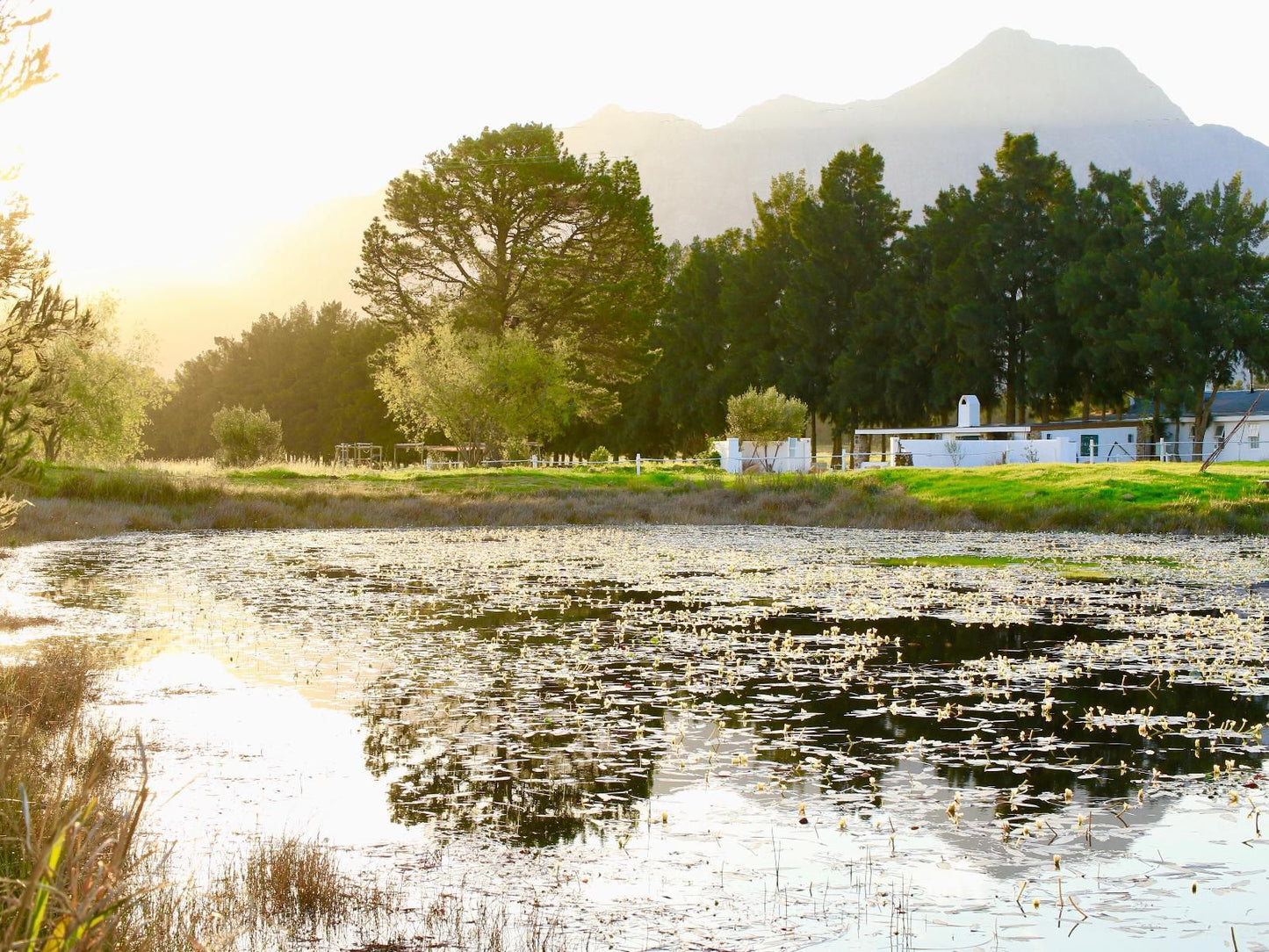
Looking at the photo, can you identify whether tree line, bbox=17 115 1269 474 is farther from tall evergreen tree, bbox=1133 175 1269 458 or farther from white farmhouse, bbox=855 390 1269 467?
white farmhouse, bbox=855 390 1269 467

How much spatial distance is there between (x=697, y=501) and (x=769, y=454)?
20.9 meters

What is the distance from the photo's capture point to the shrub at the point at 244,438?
59281mm

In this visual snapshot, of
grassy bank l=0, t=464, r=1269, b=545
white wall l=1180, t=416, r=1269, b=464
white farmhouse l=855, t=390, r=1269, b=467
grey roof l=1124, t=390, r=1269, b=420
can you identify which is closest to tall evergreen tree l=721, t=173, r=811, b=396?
white farmhouse l=855, t=390, r=1269, b=467

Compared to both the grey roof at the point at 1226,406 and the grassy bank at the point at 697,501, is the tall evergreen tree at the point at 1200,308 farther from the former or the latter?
the grassy bank at the point at 697,501

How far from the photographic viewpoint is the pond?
6.57 meters

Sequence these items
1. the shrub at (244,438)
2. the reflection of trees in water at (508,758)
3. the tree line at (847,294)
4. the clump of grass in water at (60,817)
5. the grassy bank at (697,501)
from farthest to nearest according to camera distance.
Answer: the tree line at (847,294)
the shrub at (244,438)
the grassy bank at (697,501)
the reflection of trees in water at (508,758)
the clump of grass in water at (60,817)

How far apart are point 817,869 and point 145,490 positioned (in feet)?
118

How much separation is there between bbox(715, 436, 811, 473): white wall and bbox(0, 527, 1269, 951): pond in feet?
127

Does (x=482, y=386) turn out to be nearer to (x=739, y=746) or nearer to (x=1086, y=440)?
(x=1086, y=440)

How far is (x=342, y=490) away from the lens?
42406mm

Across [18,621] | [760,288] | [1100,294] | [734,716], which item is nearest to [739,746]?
[734,716]

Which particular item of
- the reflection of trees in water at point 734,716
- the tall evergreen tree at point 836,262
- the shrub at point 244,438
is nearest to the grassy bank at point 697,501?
the shrub at point 244,438

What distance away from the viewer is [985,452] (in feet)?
190

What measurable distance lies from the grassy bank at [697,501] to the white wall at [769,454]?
1303 cm
